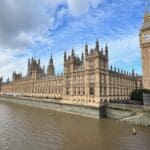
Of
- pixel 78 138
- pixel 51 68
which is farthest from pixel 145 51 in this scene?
pixel 51 68

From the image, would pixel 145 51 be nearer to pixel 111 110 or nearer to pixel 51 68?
pixel 111 110

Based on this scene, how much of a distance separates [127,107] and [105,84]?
18.6 meters

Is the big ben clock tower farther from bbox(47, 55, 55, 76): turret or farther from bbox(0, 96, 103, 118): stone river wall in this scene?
bbox(47, 55, 55, 76): turret

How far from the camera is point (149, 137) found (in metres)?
34.6

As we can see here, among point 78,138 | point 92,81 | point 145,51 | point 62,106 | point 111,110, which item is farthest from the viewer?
point 145,51

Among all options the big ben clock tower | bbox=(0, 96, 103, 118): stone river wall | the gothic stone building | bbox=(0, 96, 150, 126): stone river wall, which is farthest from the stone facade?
bbox=(0, 96, 103, 118): stone river wall

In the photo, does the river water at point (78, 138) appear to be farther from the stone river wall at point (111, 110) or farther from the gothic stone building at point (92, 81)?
the gothic stone building at point (92, 81)

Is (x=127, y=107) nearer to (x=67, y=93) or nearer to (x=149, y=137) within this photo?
(x=149, y=137)

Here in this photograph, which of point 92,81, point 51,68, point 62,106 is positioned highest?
point 51,68

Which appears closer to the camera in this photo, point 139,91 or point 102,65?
point 139,91

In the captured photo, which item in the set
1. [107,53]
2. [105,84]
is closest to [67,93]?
[105,84]

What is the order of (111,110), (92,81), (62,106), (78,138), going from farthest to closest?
(62,106)
(92,81)
(111,110)
(78,138)

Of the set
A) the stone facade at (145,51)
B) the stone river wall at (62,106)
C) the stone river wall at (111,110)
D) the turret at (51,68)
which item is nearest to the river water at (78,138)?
the stone river wall at (111,110)

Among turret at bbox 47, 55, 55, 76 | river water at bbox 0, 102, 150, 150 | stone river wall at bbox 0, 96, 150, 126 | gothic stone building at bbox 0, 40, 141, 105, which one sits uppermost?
turret at bbox 47, 55, 55, 76
